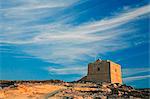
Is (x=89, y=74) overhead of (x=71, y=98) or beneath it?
overhead

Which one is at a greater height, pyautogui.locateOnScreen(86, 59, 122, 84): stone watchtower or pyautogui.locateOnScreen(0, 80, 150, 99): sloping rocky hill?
pyautogui.locateOnScreen(86, 59, 122, 84): stone watchtower

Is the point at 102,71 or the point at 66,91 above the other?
the point at 102,71

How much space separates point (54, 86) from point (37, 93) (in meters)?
2.75

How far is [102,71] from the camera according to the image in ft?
181

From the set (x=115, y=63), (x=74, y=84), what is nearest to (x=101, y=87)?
(x=74, y=84)

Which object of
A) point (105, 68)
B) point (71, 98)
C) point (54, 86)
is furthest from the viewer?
point (105, 68)

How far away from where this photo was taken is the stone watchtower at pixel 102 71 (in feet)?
181

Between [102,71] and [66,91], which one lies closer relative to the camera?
[66,91]

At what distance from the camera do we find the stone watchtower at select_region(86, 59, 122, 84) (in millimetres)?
55062

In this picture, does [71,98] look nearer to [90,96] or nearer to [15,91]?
[90,96]

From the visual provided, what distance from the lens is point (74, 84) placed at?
165 ft

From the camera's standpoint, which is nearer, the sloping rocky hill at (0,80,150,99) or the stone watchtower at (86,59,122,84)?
the sloping rocky hill at (0,80,150,99)

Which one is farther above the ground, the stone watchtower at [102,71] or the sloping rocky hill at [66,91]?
the stone watchtower at [102,71]

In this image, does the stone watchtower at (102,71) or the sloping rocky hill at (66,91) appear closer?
the sloping rocky hill at (66,91)
